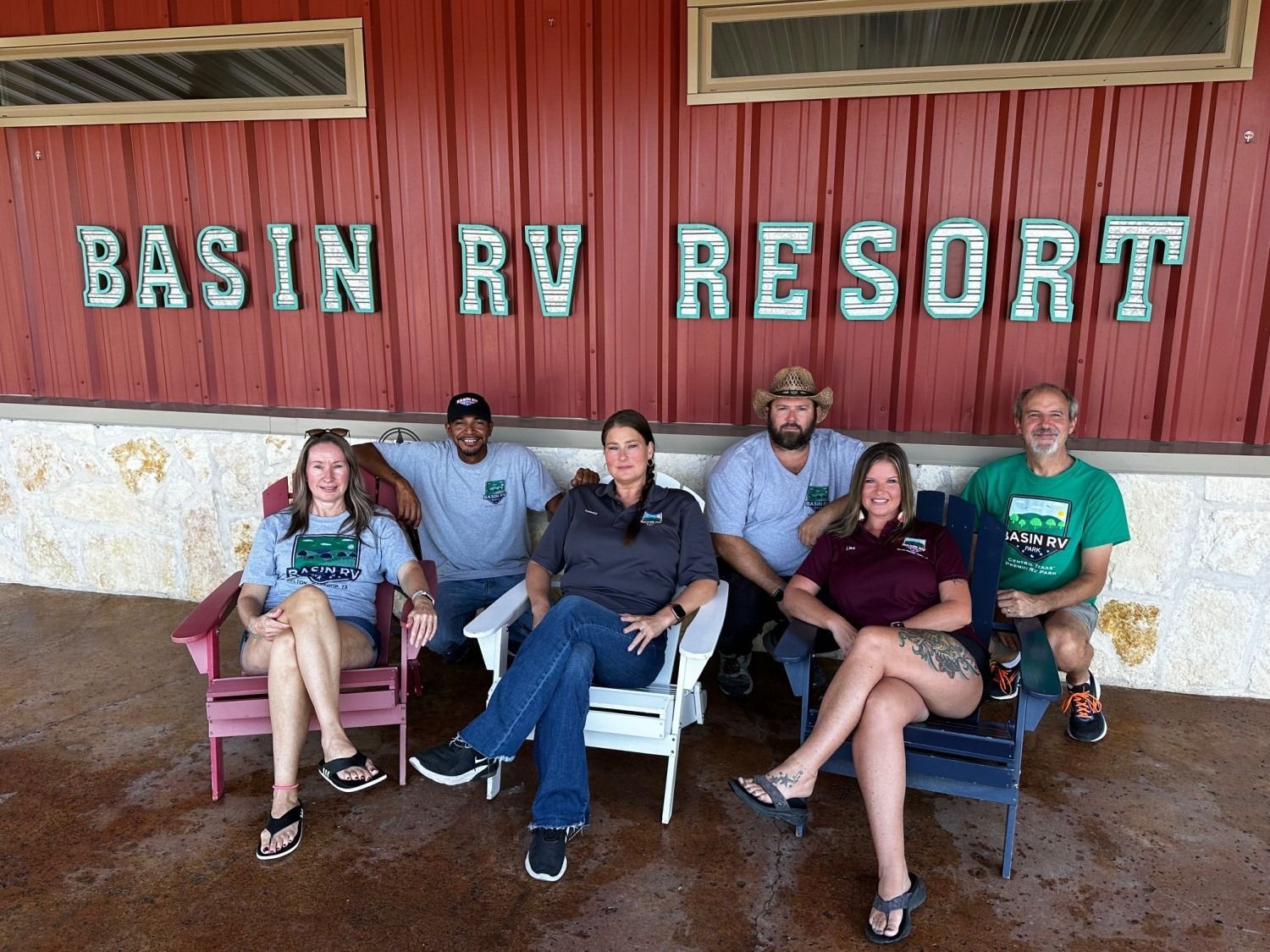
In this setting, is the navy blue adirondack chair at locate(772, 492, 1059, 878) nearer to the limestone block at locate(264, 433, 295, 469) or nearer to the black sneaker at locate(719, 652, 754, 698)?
the black sneaker at locate(719, 652, 754, 698)

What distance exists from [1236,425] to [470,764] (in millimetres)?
3033

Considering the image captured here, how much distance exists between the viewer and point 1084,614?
3.03 meters

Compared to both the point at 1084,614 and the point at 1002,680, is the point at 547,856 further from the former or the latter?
the point at 1084,614

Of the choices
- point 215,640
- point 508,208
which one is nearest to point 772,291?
point 508,208

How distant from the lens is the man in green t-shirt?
9.84ft

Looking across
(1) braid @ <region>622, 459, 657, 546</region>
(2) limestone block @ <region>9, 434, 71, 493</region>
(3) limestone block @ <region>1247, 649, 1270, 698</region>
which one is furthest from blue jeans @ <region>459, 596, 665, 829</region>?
(2) limestone block @ <region>9, 434, 71, 493</region>

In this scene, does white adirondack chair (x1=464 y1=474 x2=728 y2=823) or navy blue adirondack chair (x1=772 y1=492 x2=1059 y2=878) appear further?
white adirondack chair (x1=464 y1=474 x2=728 y2=823)

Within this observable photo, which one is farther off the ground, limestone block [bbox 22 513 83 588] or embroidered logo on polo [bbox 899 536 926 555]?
embroidered logo on polo [bbox 899 536 926 555]

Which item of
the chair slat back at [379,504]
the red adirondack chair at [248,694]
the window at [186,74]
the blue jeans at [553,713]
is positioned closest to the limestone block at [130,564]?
the chair slat back at [379,504]

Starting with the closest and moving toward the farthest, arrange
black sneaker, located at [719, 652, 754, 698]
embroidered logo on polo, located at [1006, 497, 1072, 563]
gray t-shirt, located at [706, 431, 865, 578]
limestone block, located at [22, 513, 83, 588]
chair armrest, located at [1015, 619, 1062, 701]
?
chair armrest, located at [1015, 619, 1062, 701] < embroidered logo on polo, located at [1006, 497, 1072, 563] < gray t-shirt, located at [706, 431, 865, 578] < black sneaker, located at [719, 652, 754, 698] < limestone block, located at [22, 513, 83, 588]

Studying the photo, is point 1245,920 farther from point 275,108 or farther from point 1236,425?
point 275,108

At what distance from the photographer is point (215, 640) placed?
2.73 m

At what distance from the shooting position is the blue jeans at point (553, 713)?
2.46 meters

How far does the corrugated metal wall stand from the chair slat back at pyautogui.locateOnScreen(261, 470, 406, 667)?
77cm
